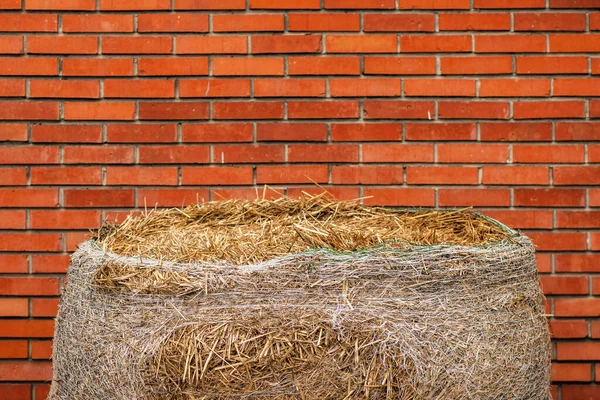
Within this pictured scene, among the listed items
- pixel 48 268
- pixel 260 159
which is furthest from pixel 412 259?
pixel 48 268

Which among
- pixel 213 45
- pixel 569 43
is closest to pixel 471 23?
pixel 569 43

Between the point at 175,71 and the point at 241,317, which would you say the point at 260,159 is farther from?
the point at 241,317

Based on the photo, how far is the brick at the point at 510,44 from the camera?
3119 millimetres

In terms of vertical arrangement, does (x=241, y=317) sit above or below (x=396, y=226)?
below

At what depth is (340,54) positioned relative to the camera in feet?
10.3

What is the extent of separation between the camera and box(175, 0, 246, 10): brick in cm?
311

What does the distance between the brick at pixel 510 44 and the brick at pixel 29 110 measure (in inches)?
70.9

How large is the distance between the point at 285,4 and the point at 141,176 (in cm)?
94

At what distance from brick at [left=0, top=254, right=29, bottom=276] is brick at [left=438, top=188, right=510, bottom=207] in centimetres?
177

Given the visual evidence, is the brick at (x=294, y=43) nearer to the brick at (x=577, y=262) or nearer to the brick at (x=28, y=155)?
the brick at (x=28, y=155)

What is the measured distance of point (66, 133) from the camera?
3.12 metres

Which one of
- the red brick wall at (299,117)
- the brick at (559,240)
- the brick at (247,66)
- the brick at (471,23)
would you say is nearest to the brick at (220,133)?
the red brick wall at (299,117)

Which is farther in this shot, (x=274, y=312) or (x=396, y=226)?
(x=396, y=226)

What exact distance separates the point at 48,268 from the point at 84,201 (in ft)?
1.05
